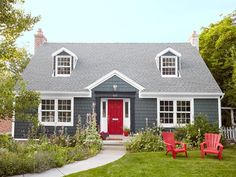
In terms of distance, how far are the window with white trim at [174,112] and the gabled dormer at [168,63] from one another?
2.30 meters

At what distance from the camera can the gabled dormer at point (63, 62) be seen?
19.4 meters

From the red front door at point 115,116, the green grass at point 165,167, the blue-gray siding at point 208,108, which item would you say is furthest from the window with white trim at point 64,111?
the blue-gray siding at point 208,108

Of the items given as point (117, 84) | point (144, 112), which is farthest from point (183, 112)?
point (117, 84)

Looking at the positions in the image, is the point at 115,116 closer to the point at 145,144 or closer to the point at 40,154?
the point at 145,144

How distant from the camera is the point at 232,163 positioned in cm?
1032

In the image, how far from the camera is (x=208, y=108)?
686 inches

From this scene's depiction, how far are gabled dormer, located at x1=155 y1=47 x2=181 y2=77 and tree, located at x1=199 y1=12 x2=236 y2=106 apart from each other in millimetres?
3650

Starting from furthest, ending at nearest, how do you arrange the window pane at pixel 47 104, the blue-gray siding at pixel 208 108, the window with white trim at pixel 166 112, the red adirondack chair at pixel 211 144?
the window pane at pixel 47 104 < the window with white trim at pixel 166 112 < the blue-gray siding at pixel 208 108 < the red adirondack chair at pixel 211 144

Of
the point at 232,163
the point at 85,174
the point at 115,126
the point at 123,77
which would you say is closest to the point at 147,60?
the point at 123,77

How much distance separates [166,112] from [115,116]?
3376 mm

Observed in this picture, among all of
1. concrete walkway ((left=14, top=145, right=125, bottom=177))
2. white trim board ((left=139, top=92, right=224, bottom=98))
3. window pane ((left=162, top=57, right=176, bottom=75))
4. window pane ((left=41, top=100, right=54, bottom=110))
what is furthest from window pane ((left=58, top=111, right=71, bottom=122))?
window pane ((left=162, top=57, right=176, bottom=75))

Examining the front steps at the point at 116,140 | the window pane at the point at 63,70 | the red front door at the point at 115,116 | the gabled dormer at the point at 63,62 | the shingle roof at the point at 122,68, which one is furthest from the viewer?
the window pane at the point at 63,70

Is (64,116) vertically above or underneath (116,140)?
above

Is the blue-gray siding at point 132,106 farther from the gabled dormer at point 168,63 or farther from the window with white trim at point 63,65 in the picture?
the window with white trim at point 63,65
